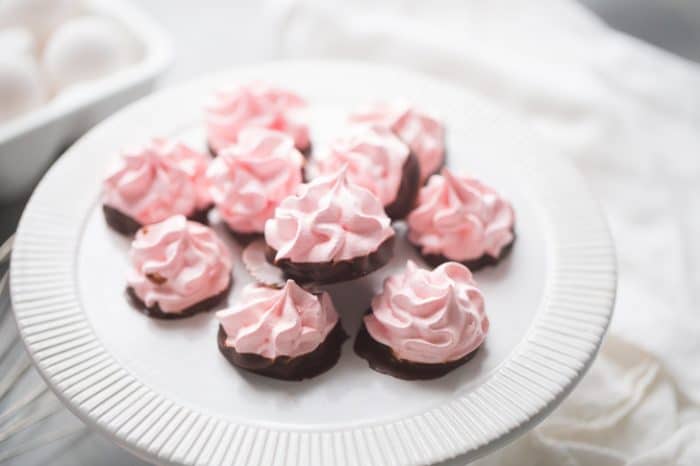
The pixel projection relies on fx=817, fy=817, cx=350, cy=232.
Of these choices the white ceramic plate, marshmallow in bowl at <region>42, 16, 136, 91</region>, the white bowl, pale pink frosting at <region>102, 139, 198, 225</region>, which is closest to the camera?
the white ceramic plate

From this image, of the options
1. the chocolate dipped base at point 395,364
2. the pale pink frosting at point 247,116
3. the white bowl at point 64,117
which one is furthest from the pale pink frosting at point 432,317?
the white bowl at point 64,117

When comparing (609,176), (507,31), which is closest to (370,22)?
(507,31)

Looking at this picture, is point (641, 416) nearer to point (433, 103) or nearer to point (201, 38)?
point (433, 103)

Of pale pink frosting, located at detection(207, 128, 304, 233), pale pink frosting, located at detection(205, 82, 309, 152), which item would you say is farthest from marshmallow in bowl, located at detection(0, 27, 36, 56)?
pale pink frosting, located at detection(207, 128, 304, 233)

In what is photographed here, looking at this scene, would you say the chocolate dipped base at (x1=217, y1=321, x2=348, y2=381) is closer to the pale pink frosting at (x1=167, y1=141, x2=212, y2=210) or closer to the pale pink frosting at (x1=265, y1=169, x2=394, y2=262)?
the pale pink frosting at (x1=265, y1=169, x2=394, y2=262)

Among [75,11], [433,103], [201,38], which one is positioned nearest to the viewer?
[433,103]

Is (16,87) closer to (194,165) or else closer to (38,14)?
(38,14)
